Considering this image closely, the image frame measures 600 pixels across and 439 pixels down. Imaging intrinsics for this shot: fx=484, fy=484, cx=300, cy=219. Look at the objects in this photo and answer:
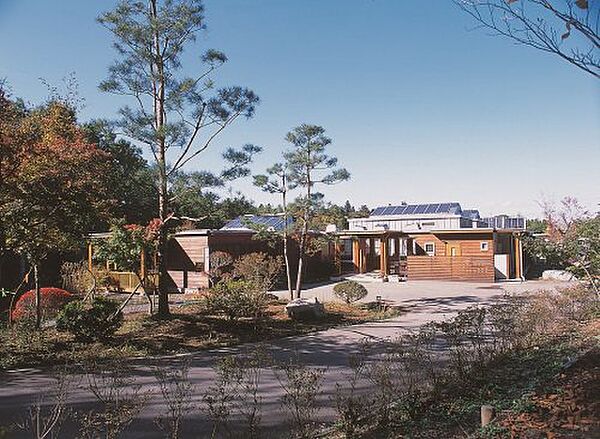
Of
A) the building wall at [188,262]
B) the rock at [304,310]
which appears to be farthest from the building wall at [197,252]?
the rock at [304,310]

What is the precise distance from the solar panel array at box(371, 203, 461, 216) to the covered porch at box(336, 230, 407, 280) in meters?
6.76

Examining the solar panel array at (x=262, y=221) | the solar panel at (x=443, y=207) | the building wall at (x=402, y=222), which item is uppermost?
the solar panel at (x=443, y=207)

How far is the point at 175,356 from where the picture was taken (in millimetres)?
8898

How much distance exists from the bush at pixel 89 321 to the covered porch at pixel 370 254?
16560 mm

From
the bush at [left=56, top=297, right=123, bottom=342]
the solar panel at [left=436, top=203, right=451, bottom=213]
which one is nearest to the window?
the solar panel at [left=436, top=203, right=451, bottom=213]

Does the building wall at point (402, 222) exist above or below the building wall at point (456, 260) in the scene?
above

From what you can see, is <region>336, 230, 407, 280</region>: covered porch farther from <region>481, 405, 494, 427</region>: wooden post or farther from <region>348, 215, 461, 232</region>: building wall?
<region>481, 405, 494, 427</region>: wooden post

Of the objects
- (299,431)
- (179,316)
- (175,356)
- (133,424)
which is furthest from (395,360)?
(179,316)

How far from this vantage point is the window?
2694 centimetres

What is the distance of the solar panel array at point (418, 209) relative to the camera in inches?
1443

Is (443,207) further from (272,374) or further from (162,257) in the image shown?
(272,374)

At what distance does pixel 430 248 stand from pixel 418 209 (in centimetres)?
1198

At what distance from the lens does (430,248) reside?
88.8 feet

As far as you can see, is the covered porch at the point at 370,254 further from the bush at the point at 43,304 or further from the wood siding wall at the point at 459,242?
the bush at the point at 43,304
